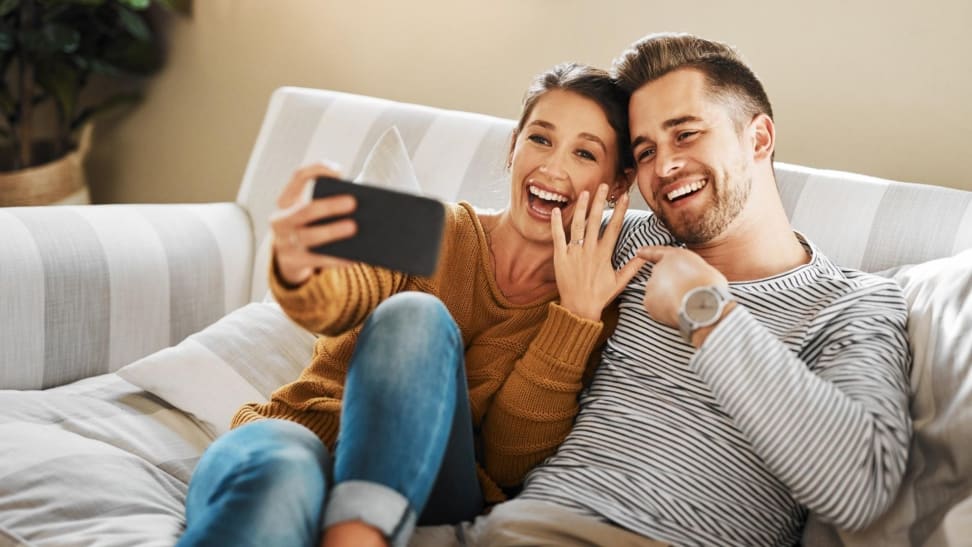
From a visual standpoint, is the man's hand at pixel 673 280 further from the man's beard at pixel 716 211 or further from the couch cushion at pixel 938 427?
the couch cushion at pixel 938 427

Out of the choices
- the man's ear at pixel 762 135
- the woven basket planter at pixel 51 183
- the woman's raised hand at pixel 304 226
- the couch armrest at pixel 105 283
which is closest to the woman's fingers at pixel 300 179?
the woman's raised hand at pixel 304 226

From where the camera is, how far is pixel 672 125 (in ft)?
4.26

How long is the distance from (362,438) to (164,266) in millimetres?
982

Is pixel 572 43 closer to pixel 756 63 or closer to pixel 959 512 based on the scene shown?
pixel 756 63

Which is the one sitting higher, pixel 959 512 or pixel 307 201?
pixel 307 201

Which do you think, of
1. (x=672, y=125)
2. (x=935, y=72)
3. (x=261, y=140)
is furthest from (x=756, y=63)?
(x=261, y=140)

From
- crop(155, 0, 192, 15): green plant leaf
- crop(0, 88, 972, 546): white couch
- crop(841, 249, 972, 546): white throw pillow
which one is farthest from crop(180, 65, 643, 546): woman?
crop(155, 0, 192, 15): green plant leaf

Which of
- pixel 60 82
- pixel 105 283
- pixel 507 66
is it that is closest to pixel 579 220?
pixel 105 283

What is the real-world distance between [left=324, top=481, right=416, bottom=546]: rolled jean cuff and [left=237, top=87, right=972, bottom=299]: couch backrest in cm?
81

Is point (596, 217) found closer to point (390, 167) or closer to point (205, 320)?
point (390, 167)

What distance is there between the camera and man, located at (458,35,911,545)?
3.42 ft

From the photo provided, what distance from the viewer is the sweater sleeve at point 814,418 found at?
1.03 metres

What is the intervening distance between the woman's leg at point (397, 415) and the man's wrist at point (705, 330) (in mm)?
272

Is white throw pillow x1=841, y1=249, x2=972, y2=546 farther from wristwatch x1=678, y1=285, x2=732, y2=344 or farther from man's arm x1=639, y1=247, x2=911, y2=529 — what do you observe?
wristwatch x1=678, y1=285, x2=732, y2=344
